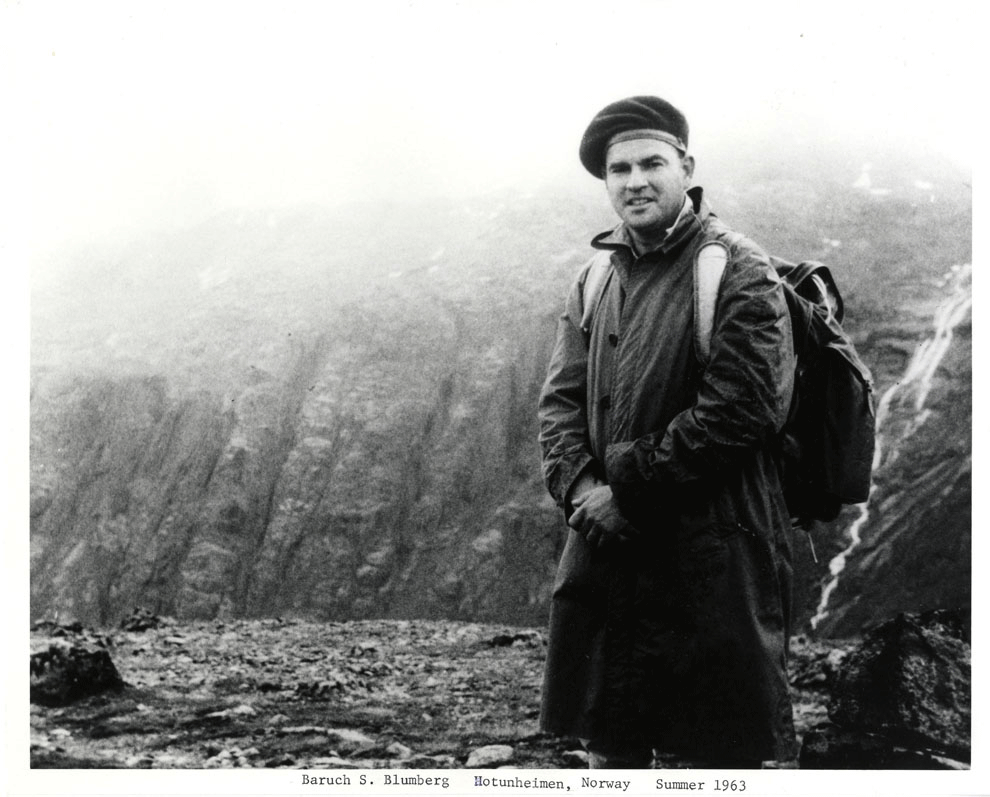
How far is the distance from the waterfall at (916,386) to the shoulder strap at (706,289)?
4.12ft

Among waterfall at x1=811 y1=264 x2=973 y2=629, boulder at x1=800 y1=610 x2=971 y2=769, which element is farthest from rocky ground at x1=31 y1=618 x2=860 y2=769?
waterfall at x1=811 y1=264 x2=973 y2=629

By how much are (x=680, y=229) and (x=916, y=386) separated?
135cm

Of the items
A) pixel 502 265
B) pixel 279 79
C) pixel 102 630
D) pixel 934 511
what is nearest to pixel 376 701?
pixel 102 630

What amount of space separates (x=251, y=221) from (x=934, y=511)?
2727mm

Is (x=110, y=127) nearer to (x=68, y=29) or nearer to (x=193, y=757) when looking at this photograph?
(x=68, y=29)

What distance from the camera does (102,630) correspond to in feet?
14.1

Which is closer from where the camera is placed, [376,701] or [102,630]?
[376,701]

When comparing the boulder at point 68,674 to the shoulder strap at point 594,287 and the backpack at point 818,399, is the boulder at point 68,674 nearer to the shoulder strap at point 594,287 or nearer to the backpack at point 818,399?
the shoulder strap at point 594,287

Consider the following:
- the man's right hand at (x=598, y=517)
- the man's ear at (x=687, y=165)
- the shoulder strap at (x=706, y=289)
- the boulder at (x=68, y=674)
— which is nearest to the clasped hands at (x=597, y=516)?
the man's right hand at (x=598, y=517)

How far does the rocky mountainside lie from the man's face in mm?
995

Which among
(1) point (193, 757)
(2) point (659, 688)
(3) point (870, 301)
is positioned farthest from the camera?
(3) point (870, 301)

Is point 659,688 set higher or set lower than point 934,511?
lower

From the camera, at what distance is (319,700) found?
158 inches

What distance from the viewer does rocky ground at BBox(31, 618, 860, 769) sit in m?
3.88
